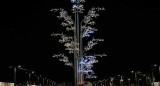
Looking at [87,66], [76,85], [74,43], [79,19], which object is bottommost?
[76,85]

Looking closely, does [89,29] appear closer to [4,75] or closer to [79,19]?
[79,19]

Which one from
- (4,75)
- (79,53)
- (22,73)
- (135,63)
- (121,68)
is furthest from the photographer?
(22,73)

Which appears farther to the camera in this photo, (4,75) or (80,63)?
(4,75)

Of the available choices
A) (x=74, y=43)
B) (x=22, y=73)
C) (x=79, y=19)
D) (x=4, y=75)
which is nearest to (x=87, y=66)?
(x=74, y=43)

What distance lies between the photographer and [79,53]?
14.2 m

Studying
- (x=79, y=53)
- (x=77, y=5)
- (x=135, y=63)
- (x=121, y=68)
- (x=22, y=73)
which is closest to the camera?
(x=77, y=5)

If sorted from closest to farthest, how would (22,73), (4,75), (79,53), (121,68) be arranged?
1. (79,53)
2. (4,75)
3. (121,68)
4. (22,73)

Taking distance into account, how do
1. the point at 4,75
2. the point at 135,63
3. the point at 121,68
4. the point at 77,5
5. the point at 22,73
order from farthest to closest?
the point at 22,73, the point at 121,68, the point at 135,63, the point at 4,75, the point at 77,5

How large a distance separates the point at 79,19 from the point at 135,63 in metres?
33.9

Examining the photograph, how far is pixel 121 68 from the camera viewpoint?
182 ft

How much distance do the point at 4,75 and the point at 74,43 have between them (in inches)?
1174

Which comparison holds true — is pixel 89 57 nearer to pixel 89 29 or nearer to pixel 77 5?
pixel 89 29

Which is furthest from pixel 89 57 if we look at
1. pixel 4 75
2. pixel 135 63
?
pixel 135 63

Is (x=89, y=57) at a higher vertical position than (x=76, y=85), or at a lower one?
higher
